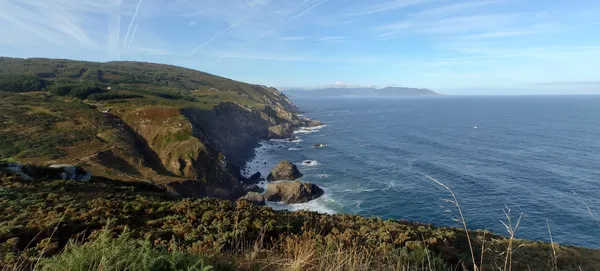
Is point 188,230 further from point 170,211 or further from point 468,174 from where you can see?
point 468,174

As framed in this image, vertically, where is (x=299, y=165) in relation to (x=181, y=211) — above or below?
below

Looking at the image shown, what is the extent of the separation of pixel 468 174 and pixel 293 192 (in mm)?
34385

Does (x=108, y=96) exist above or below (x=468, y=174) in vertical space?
above

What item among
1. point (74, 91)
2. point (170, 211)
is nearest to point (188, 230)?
point (170, 211)

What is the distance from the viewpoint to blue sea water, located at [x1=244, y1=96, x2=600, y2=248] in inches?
1652

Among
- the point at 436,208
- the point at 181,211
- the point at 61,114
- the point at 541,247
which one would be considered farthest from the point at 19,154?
the point at 436,208

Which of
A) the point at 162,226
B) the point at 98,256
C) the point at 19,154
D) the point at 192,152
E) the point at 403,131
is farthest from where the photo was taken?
the point at 403,131

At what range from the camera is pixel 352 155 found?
77.0m

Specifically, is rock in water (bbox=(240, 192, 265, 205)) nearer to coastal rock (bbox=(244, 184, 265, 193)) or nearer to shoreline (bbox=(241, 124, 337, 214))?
shoreline (bbox=(241, 124, 337, 214))

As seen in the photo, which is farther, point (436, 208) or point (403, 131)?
point (403, 131)

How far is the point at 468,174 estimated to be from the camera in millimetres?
57438

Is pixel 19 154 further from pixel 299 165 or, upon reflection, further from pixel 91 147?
pixel 299 165

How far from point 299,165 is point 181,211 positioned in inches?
2194

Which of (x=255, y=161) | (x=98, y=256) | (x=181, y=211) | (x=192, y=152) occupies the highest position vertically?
(x=98, y=256)
